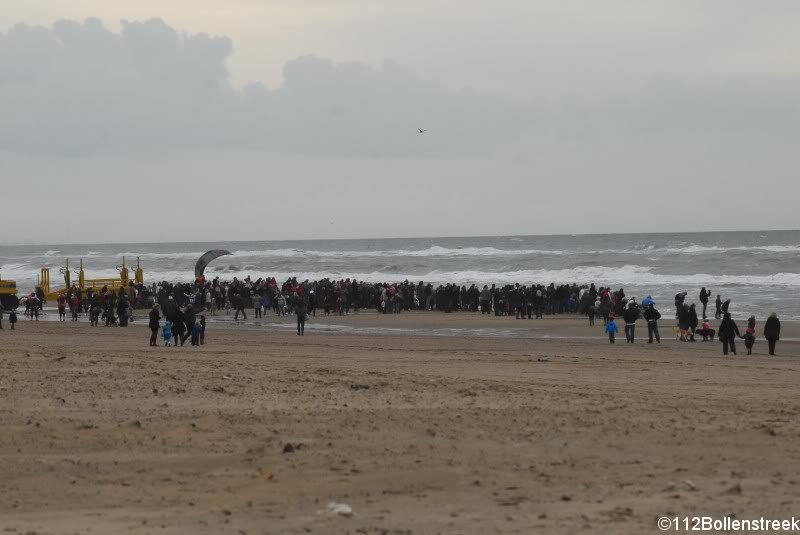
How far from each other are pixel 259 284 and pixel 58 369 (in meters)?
27.8

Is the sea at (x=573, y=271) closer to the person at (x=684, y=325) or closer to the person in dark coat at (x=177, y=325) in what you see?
the person at (x=684, y=325)

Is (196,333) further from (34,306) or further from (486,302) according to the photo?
(486,302)

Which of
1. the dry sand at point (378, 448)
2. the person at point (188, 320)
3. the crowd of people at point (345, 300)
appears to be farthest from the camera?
the crowd of people at point (345, 300)

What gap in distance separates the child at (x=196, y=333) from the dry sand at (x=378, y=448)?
5869 millimetres

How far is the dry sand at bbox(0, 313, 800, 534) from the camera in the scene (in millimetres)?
8242

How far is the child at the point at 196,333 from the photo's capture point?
24.5 m

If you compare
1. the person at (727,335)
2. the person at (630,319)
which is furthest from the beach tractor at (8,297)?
the person at (727,335)

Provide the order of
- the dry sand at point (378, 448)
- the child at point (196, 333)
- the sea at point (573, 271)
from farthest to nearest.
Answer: the sea at point (573, 271) < the child at point (196, 333) < the dry sand at point (378, 448)

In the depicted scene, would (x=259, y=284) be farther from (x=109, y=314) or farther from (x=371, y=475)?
(x=371, y=475)

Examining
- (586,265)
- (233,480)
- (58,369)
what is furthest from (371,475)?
(586,265)

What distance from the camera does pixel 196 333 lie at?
80.7 ft

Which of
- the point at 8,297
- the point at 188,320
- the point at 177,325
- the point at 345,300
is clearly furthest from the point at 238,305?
the point at 177,325

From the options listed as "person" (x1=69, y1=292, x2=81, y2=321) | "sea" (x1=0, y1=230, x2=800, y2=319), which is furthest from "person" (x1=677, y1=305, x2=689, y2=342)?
"person" (x1=69, y1=292, x2=81, y2=321)

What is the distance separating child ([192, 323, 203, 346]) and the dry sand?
5.87 m
